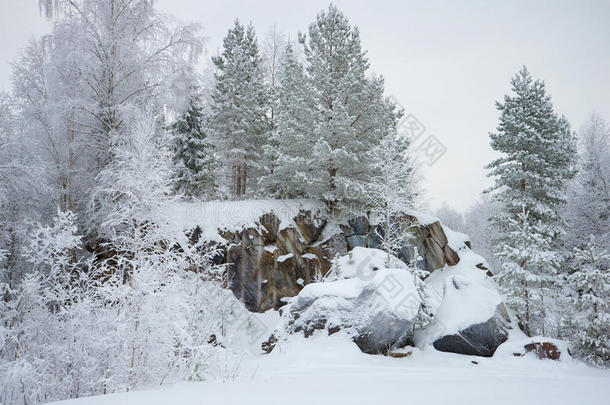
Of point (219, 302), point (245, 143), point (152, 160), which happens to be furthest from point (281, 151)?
point (152, 160)

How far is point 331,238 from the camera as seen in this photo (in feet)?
50.9

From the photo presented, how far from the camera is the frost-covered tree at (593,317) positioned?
789 centimetres

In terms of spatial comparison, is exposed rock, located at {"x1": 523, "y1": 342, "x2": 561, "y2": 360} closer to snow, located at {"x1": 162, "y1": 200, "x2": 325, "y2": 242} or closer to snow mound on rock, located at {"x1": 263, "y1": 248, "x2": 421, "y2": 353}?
snow mound on rock, located at {"x1": 263, "y1": 248, "x2": 421, "y2": 353}

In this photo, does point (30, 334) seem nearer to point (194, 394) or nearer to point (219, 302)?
point (194, 394)

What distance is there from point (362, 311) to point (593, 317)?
617cm

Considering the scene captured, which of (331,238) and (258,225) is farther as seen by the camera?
(331,238)

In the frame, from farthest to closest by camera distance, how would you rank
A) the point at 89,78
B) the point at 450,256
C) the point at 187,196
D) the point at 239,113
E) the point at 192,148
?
the point at 239,113 < the point at 192,148 < the point at 450,256 < the point at 187,196 < the point at 89,78

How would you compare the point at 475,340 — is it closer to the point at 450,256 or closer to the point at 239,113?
the point at 450,256

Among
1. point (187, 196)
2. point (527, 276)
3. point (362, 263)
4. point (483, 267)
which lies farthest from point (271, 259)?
point (483, 267)

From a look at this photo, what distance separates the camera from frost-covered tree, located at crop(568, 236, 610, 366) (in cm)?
789

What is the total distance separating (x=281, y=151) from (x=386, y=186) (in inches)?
228

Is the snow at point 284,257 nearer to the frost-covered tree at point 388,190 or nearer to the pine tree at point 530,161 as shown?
the frost-covered tree at point 388,190

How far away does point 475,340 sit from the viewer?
840 centimetres

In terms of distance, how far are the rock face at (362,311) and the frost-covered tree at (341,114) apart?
6.64 m
